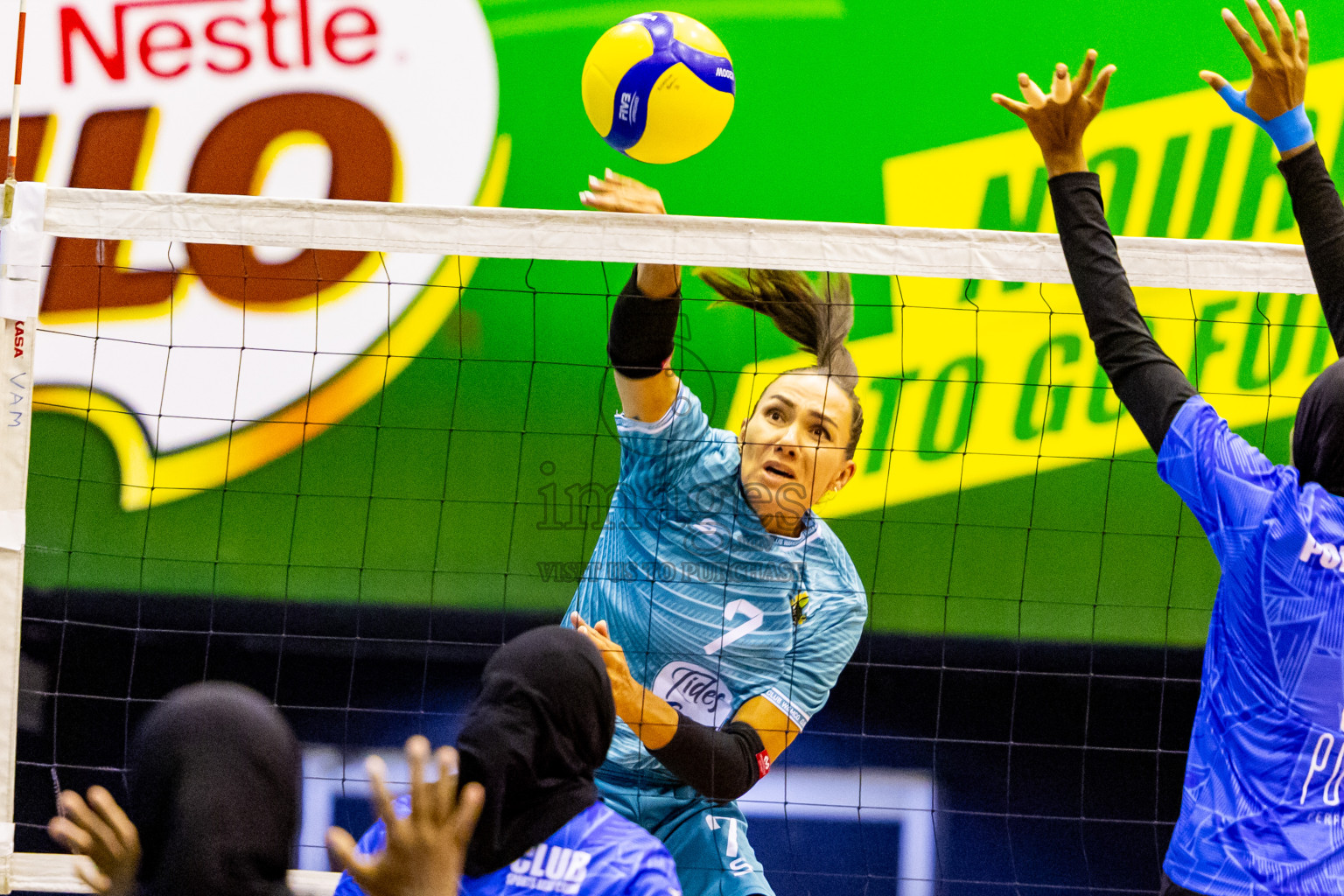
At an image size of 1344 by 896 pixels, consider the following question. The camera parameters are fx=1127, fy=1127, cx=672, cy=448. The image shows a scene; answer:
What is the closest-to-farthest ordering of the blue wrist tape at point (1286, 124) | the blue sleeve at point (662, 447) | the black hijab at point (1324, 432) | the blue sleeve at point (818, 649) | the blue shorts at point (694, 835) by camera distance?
the black hijab at point (1324, 432) → the blue wrist tape at point (1286, 124) → the blue shorts at point (694, 835) → the blue sleeve at point (662, 447) → the blue sleeve at point (818, 649)

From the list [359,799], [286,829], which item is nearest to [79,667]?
[359,799]

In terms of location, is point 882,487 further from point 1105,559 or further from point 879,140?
point 879,140

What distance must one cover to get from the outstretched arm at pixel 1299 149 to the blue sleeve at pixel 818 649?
7.74 feet

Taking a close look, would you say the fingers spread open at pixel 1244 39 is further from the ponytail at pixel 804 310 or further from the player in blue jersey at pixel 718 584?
the ponytail at pixel 804 310

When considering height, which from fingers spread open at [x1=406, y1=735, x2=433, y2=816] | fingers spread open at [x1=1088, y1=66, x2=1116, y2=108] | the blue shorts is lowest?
the blue shorts

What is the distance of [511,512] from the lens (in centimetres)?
426

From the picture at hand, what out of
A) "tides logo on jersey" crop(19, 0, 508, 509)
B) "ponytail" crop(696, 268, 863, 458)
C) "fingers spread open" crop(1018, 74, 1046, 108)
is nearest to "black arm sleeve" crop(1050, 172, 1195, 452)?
"fingers spread open" crop(1018, 74, 1046, 108)

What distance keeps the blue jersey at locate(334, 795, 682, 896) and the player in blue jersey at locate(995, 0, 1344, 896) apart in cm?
80

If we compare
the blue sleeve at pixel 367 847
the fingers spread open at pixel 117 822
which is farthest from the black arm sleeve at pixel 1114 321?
the fingers spread open at pixel 117 822

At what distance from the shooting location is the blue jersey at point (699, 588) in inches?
147

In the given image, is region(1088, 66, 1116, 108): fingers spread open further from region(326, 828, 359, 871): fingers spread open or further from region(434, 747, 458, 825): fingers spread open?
region(326, 828, 359, 871): fingers spread open

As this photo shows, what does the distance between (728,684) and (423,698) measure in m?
1.31

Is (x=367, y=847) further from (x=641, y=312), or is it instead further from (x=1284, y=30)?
(x=641, y=312)

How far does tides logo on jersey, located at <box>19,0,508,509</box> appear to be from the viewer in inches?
165
